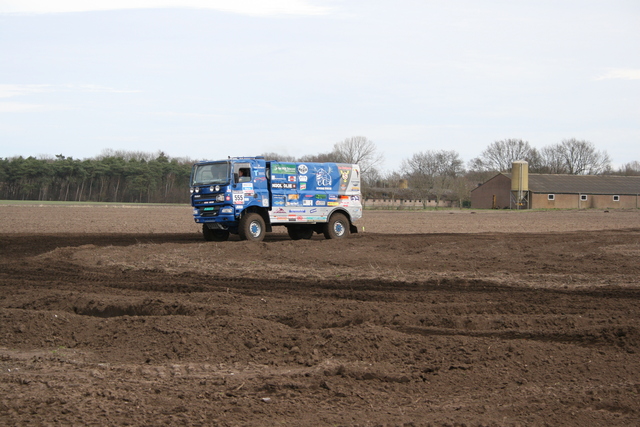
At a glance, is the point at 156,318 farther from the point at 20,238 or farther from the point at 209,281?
the point at 20,238

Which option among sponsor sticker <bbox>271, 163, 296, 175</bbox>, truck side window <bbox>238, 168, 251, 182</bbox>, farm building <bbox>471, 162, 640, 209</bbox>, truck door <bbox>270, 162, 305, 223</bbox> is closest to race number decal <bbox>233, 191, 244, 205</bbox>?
truck side window <bbox>238, 168, 251, 182</bbox>

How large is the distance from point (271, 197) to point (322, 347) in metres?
13.7

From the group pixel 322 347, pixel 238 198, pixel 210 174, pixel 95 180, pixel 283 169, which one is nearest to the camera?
pixel 322 347

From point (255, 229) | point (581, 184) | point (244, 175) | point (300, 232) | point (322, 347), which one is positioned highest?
point (581, 184)

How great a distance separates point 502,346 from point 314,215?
14988mm

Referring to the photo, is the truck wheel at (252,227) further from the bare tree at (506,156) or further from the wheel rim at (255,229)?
the bare tree at (506,156)

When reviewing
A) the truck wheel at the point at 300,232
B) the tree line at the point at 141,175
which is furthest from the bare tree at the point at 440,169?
Answer: the truck wheel at the point at 300,232

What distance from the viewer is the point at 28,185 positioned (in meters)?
99.1

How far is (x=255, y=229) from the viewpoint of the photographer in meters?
20.5

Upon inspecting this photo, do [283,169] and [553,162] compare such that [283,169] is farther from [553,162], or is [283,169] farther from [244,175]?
[553,162]

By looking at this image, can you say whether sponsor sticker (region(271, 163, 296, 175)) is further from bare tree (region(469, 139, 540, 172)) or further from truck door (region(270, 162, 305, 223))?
bare tree (region(469, 139, 540, 172))

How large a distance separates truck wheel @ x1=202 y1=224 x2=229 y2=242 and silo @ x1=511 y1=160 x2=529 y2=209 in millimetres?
59396

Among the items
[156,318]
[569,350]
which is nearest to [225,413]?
[156,318]

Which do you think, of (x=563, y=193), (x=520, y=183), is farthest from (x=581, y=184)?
(x=520, y=183)
